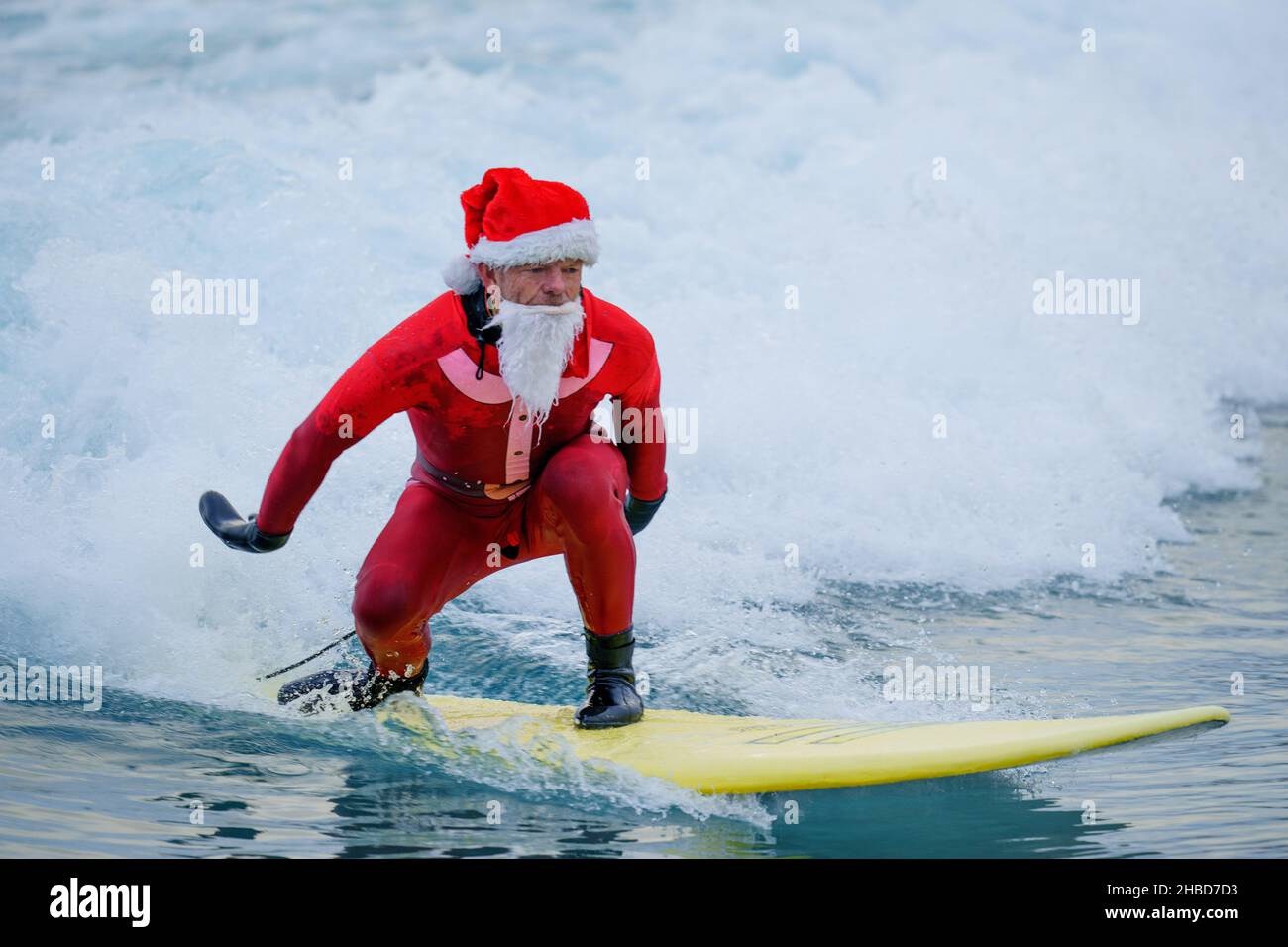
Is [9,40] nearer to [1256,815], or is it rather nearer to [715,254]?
[715,254]

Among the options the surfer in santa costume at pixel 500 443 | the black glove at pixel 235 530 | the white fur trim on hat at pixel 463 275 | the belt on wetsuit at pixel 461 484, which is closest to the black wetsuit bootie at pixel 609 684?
the surfer in santa costume at pixel 500 443

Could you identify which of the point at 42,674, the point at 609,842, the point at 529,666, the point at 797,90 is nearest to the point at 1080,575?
the point at 529,666

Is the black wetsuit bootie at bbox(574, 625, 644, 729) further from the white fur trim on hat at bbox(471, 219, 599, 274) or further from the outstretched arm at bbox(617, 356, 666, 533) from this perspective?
the white fur trim on hat at bbox(471, 219, 599, 274)

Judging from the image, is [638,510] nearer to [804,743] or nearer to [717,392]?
[804,743]

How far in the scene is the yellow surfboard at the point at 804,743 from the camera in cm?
343

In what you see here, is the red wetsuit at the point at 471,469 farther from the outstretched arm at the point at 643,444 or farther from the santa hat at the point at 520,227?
the santa hat at the point at 520,227

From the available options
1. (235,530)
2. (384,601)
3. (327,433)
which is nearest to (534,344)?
(327,433)

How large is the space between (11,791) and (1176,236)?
9.64 metres

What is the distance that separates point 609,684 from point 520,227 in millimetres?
1152

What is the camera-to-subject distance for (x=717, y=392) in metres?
7.73

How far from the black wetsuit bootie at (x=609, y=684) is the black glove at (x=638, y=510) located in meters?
0.33

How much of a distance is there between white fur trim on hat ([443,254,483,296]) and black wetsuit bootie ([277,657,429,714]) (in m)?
1.00

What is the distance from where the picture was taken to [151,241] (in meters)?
7.93

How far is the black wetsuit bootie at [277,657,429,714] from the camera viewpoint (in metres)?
3.87
